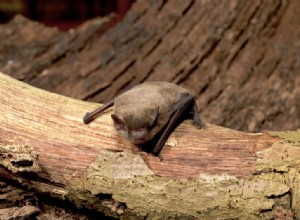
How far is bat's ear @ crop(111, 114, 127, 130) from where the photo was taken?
2.04 m

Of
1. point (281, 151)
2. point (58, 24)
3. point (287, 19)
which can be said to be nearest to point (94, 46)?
point (58, 24)

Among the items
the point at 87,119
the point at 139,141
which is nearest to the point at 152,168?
the point at 139,141

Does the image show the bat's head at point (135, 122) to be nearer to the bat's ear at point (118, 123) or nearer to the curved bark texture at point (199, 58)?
the bat's ear at point (118, 123)

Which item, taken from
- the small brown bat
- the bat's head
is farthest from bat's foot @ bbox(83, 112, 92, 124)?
the bat's head

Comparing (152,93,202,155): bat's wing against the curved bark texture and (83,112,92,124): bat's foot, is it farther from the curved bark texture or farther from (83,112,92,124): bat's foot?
the curved bark texture

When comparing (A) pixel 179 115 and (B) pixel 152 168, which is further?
(A) pixel 179 115

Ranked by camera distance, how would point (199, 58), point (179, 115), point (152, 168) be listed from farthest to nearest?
point (199, 58) < point (179, 115) < point (152, 168)

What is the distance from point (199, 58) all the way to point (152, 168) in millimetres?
1845

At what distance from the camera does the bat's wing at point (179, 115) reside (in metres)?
2.05

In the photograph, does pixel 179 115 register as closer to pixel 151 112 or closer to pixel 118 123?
pixel 151 112

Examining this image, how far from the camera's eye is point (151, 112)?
6.85ft

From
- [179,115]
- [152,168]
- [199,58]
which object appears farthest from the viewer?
[199,58]

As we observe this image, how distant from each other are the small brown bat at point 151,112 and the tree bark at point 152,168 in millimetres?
40

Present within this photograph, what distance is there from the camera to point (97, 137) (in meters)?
2.07
